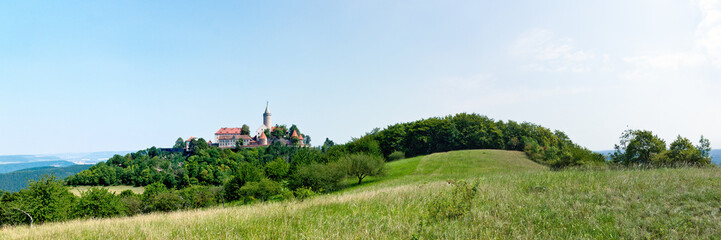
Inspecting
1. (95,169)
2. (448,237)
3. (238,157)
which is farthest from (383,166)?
(95,169)

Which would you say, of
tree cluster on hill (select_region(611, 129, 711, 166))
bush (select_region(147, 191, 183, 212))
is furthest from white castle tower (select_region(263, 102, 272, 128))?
tree cluster on hill (select_region(611, 129, 711, 166))

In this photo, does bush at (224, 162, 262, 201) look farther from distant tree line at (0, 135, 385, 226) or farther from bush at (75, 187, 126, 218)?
bush at (75, 187, 126, 218)

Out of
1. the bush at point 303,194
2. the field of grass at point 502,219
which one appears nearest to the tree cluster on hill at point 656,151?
the field of grass at point 502,219

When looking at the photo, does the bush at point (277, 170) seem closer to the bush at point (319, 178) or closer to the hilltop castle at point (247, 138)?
the bush at point (319, 178)

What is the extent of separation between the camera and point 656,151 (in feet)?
96.3

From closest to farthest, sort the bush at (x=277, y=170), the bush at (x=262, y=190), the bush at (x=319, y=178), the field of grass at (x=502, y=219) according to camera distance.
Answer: the field of grass at (x=502, y=219)
the bush at (x=319, y=178)
the bush at (x=262, y=190)
the bush at (x=277, y=170)

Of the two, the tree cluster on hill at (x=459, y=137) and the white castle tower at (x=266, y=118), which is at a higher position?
the white castle tower at (x=266, y=118)

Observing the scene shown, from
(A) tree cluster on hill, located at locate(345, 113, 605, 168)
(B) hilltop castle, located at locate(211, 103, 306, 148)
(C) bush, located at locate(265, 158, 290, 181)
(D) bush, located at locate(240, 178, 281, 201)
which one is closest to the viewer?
(D) bush, located at locate(240, 178, 281, 201)

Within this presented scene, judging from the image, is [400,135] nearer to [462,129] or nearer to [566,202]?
[462,129]

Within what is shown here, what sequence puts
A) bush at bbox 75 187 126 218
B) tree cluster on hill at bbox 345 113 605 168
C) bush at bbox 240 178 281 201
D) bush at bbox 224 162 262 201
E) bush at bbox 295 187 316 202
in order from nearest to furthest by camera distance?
1. bush at bbox 295 187 316 202
2. bush at bbox 75 187 126 218
3. bush at bbox 240 178 281 201
4. bush at bbox 224 162 262 201
5. tree cluster on hill at bbox 345 113 605 168

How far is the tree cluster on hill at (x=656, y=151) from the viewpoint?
25547 millimetres

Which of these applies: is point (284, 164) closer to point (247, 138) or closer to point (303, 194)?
point (303, 194)

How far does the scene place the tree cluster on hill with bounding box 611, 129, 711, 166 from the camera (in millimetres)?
25547

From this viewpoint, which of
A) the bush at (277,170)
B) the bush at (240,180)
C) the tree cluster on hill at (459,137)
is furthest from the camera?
the tree cluster on hill at (459,137)
